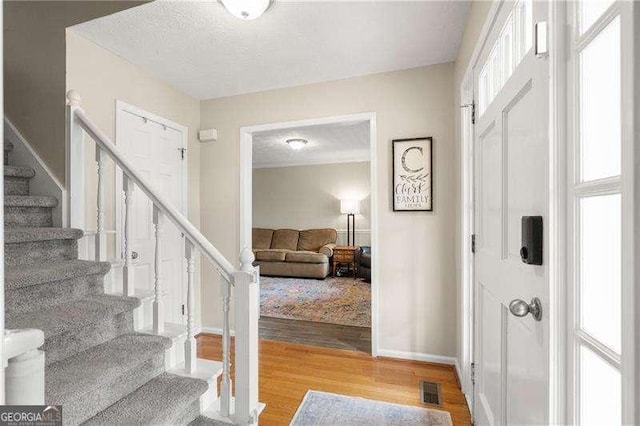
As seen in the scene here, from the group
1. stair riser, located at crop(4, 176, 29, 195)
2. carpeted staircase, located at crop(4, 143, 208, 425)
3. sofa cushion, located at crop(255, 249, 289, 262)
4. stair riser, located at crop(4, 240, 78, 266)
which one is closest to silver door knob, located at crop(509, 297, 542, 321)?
carpeted staircase, located at crop(4, 143, 208, 425)

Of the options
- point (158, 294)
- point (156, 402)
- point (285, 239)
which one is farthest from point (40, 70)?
point (285, 239)

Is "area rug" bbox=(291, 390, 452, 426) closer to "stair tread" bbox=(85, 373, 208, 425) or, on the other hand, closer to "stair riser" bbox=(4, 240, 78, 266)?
"stair tread" bbox=(85, 373, 208, 425)

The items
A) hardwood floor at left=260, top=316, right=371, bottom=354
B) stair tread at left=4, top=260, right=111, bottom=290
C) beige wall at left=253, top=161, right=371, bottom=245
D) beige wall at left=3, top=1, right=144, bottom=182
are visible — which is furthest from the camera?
beige wall at left=253, top=161, right=371, bottom=245

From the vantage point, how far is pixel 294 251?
236 inches

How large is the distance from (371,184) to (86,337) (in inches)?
83.2

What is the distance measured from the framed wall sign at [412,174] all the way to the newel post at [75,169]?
7.30 feet

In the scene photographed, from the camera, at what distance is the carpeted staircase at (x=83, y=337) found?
125 centimetres

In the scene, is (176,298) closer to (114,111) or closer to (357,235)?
(114,111)

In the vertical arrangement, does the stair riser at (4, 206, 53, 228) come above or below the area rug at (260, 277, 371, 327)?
above

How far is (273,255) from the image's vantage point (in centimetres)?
582

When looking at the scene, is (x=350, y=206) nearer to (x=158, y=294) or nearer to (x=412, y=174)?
(x=412, y=174)

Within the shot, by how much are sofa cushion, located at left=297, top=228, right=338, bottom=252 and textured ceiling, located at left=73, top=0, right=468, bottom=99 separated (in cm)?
401

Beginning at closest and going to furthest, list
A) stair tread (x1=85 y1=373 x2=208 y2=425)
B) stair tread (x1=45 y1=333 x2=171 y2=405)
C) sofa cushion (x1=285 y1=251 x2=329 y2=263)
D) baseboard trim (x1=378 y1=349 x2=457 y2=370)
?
stair tread (x1=45 y1=333 x2=171 y2=405) → stair tread (x1=85 y1=373 x2=208 y2=425) → baseboard trim (x1=378 y1=349 x2=457 y2=370) → sofa cushion (x1=285 y1=251 x2=329 y2=263)

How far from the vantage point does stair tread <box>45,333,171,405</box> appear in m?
1.15
